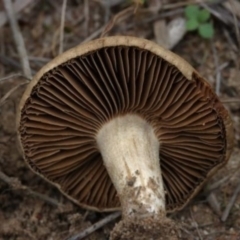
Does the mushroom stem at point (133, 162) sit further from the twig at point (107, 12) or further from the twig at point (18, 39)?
the twig at point (107, 12)

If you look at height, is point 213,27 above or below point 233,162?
above

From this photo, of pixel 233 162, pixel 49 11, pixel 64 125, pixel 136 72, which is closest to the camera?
pixel 136 72

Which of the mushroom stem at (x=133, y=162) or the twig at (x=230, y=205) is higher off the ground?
the mushroom stem at (x=133, y=162)

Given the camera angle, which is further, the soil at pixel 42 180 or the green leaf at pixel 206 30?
the green leaf at pixel 206 30

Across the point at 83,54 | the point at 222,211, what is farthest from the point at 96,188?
the point at 83,54

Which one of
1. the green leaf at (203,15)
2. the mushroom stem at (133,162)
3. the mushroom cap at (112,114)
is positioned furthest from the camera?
the green leaf at (203,15)

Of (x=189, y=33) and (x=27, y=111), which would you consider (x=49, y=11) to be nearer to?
(x=189, y=33)

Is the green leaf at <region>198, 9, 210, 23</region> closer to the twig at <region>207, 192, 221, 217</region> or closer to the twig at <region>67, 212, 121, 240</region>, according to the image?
the twig at <region>207, 192, 221, 217</region>

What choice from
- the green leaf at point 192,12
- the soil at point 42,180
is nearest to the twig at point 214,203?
the soil at point 42,180

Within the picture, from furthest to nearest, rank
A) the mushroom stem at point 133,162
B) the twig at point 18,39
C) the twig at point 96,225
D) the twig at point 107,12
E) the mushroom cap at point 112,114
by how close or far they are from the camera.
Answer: the twig at point 107,12 → the twig at point 18,39 → the twig at point 96,225 → the mushroom stem at point 133,162 → the mushroom cap at point 112,114
